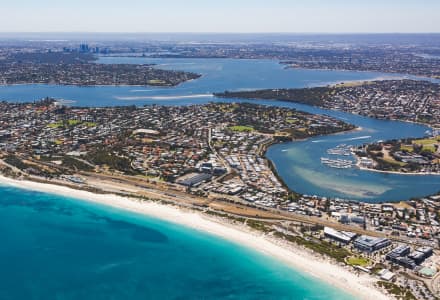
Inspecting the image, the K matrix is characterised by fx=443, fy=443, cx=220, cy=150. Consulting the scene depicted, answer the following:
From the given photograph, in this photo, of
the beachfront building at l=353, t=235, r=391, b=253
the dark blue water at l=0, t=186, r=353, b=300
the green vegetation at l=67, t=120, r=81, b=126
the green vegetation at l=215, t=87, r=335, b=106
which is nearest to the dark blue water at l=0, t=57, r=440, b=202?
the green vegetation at l=215, t=87, r=335, b=106

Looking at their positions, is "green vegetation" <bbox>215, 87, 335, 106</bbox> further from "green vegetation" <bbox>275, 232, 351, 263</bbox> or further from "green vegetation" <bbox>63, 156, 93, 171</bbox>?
"green vegetation" <bbox>275, 232, 351, 263</bbox>

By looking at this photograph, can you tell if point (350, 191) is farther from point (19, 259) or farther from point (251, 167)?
point (19, 259)

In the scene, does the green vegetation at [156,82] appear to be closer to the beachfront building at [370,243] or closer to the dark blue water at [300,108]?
the dark blue water at [300,108]

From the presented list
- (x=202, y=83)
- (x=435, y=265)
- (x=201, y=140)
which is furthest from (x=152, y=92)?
(x=435, y=265)

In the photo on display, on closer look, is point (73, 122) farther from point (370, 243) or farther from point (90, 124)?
point (370, 243)

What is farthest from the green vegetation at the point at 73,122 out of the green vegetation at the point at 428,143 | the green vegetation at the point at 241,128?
the green vegetation at the point at 428,143
